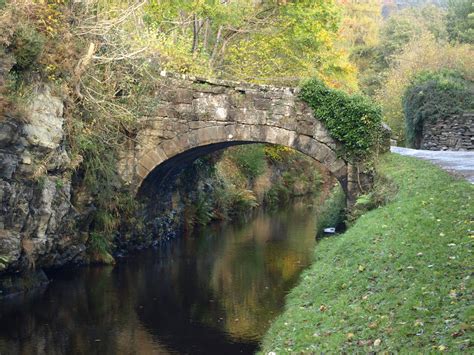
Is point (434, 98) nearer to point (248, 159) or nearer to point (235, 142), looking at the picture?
point (248, 159)

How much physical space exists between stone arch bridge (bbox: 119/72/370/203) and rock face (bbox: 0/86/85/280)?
386 cm

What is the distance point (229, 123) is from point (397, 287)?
32.9 ft

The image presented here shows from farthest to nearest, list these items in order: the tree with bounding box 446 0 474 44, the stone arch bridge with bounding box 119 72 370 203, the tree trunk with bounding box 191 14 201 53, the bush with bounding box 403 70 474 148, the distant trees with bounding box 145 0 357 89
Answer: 1. the tree with bounding box 446 0 474 44
2. the bush with bounding box 403 70 474 148
3. the tree trunk with bounding box 191 14 201 53
4. the distant trees with bounding box 145 0 357 89
5. the stone arch bridge with bounding box 119 72 370 203

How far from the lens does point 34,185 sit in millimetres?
13891

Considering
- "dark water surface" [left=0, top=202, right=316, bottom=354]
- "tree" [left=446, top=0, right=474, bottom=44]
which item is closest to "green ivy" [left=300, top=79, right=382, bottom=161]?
"dark water surface" [left=0, top=202, right=316, bottom=354]

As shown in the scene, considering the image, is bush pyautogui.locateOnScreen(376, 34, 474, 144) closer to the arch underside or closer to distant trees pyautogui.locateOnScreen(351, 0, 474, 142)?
distant trees pyautogui.locateOnScreen(351, 0, 474, 142)

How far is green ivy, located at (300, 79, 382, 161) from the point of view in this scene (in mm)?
17766

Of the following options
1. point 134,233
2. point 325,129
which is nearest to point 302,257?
point 325,129

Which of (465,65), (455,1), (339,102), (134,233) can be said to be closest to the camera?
(339,102)

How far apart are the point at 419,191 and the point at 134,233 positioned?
8591 millimetres

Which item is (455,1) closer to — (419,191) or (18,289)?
(419,191)

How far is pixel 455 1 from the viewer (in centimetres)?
4428

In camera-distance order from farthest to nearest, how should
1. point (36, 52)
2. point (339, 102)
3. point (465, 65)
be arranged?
point (465, 65) < point (339, 102) < point (36, 52)

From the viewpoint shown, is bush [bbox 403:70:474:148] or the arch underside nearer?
the arch underside
